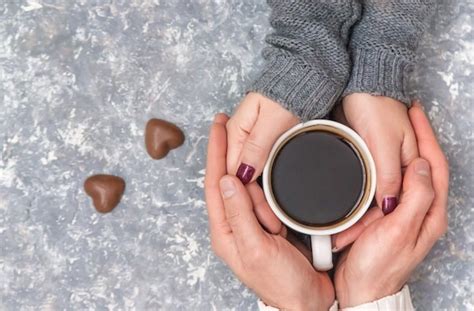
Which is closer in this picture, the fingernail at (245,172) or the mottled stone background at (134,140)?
the fingernail at (245,172)

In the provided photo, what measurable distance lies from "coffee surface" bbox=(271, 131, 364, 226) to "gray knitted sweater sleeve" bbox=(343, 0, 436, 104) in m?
0.08

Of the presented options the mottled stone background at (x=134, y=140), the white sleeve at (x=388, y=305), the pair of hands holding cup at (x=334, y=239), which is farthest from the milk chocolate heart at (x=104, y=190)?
the white sleeve at (x=388, y=305)

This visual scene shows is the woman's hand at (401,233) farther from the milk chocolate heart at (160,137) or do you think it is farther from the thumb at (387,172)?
the milk chocolate heart at (160,137)

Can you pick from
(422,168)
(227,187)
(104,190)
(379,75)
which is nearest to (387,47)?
(379,75)

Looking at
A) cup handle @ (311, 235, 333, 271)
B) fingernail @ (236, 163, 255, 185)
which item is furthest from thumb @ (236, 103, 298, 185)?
cup handle @ (311, 235, 333, 271)

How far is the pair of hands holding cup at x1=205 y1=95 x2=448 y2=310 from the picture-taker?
79cm

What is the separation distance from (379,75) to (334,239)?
21 cm

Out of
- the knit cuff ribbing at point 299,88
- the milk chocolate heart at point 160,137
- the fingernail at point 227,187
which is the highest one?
the knit cuff ribbing at point 299,88

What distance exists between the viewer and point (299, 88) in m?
0.81

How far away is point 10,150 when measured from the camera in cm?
92

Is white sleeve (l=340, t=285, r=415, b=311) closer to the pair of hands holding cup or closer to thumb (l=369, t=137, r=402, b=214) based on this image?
the pair of hands holding cup

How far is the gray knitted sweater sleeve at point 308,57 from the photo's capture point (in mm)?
812

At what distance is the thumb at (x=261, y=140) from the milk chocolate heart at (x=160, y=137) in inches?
5.1

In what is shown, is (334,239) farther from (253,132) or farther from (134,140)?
(134,140)
